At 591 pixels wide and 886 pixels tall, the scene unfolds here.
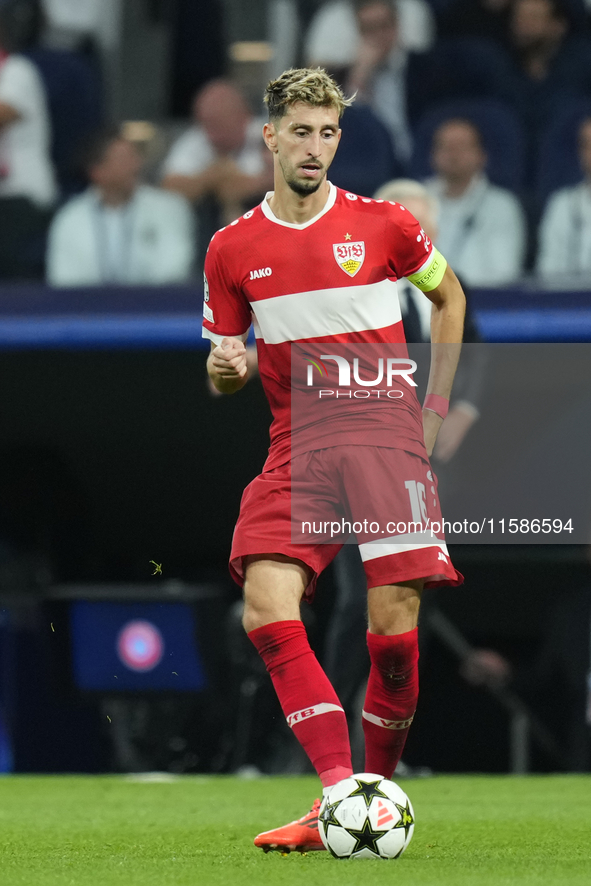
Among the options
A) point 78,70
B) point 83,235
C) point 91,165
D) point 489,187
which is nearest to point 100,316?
point 83,235

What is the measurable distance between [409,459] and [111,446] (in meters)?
5.08

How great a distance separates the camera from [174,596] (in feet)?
22.0

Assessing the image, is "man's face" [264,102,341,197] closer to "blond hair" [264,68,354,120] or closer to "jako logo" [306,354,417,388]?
"blond hair" [264,68,354,120]

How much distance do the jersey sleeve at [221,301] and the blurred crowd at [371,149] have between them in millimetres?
3326

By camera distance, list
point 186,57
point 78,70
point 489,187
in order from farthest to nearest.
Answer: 1. point 186,57
2. point 78,70
3. point 489,187

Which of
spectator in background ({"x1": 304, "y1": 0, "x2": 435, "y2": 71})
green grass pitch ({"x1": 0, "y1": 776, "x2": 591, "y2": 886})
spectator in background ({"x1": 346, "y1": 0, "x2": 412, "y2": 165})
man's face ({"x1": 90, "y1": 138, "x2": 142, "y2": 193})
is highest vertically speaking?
spectator in background ({"x1": 304, "y1": 0, "x2": 435, "y2": 71})

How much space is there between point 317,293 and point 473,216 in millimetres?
3888

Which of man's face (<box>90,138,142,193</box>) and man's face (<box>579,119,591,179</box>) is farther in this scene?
man's face (<box>90,138,142,193</box>)

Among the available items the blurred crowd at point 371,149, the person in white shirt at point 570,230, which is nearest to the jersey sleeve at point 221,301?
the blurred crowd at point 371,149

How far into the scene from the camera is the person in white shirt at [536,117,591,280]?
23.5 ft

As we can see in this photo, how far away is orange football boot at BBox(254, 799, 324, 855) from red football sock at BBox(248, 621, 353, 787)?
0.15 m

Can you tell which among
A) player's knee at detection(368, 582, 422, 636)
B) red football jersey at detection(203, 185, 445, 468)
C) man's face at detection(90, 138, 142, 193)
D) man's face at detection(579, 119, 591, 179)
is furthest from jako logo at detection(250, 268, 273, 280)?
man's face at detection(90, 138, 142, 193)

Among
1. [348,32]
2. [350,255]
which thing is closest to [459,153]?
[348,32]

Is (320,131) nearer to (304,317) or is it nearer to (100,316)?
(304,317)
